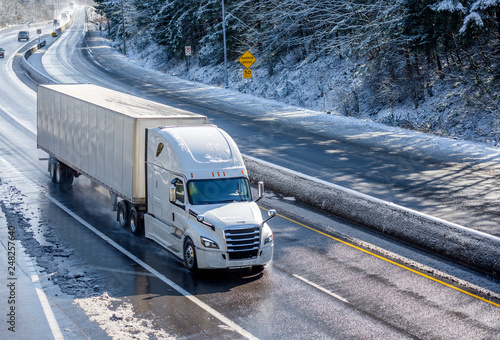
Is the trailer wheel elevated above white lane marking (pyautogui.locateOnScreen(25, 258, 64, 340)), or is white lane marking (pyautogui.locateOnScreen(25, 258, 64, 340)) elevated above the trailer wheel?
the trailer wheel

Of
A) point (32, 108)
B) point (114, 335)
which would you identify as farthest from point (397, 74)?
point (114, 335)

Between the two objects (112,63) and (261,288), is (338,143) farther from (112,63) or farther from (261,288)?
(112,63)

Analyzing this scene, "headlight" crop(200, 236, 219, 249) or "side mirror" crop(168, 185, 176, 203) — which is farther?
"side mirror" crop(168, 185, 176, 203)

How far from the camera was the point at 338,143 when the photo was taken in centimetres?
2692

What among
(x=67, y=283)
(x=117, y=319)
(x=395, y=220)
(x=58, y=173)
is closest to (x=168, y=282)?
(x=117, y=319)

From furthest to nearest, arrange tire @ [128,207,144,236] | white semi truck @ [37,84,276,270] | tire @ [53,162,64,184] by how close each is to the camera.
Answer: tire @ [53,162,64,184], tire @ [128,207,144,236], white semi truck @ [37,84,276,270]

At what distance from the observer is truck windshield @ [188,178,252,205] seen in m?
13.3

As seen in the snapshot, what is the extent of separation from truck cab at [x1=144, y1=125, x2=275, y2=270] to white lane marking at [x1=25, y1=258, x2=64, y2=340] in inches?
121

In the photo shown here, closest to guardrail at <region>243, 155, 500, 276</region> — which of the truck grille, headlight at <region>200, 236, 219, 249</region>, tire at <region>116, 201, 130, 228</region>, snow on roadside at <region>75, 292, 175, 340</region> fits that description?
the truck grille

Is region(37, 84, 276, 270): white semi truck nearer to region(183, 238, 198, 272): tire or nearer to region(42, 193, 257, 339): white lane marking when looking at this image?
region(183, 238, 198, 272): tire

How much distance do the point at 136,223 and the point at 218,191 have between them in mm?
3501

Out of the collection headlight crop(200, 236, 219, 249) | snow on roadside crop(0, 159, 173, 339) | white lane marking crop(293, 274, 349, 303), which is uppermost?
headlight crop(200, 236, 219, 249)

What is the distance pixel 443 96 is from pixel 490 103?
3.99 meters

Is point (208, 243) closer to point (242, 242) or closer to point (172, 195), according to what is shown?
point (242, 242)
